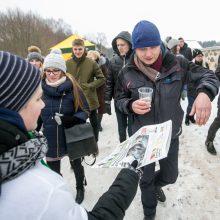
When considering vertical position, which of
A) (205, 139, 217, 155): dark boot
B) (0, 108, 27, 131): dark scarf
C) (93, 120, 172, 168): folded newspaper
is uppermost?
(0, 108, 27, 131): dark scarf

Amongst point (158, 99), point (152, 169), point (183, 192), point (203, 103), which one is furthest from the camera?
point (183, 192)

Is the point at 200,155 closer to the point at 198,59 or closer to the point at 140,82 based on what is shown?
the point at 140,82

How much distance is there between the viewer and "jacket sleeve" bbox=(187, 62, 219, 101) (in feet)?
6.05

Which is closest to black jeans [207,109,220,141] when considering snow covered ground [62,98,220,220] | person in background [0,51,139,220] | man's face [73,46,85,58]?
snow covered ground [62,98,220,220]

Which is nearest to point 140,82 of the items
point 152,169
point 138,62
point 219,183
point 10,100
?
point 138,62

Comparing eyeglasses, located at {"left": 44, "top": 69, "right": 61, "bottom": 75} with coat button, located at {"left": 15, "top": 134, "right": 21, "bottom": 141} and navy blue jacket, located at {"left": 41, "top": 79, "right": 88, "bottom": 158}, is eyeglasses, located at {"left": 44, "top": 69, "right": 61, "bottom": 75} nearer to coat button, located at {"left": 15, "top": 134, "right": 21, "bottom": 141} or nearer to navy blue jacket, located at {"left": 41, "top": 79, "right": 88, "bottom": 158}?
navy blue jacket, located at {"left": 41, "top": 79, "right": 88, "bottom": 158}

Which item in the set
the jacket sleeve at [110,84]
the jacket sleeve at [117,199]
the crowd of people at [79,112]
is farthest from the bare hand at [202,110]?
the jacket sleeve at [110,84]

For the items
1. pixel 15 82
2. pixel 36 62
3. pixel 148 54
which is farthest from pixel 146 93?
pixel 36 62

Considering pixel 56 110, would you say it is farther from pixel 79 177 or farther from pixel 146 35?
pixel 146 35

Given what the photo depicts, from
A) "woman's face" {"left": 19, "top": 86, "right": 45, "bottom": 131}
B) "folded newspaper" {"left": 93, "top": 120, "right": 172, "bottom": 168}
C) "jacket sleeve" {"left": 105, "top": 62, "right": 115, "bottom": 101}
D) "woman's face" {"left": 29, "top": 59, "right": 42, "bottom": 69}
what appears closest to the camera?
"woman's face" {"left": 19, "top": 86, "right": 45, "bottom": 131}

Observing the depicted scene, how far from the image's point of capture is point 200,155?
147 inches

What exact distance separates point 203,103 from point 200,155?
7.56 ft

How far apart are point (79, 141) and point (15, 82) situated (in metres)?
1.76

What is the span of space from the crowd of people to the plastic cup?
0.04m
